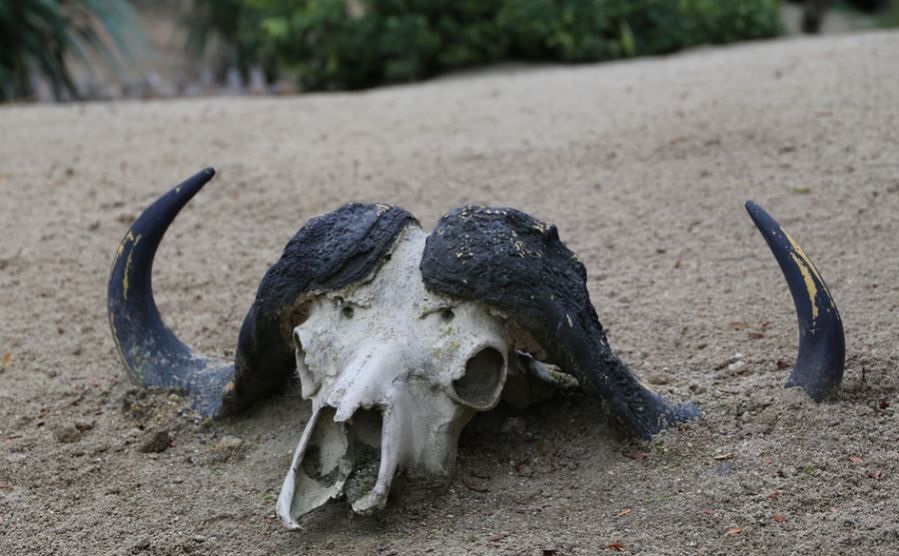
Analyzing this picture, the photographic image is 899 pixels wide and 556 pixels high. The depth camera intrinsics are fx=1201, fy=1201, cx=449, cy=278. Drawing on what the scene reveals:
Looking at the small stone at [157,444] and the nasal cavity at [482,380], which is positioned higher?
the nasal cavity at [482,380]

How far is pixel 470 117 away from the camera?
6.16 m

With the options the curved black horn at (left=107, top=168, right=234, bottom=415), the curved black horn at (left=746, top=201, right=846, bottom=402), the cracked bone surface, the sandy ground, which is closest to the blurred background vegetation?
the sandy ground

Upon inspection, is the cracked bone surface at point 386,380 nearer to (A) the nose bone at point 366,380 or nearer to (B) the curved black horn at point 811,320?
(A) the nose bone at point 366,380

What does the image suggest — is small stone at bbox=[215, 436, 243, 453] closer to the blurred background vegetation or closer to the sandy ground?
the sandy ground

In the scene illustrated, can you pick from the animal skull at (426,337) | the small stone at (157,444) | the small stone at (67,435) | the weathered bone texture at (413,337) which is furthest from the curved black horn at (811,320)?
the small stone at (67,435)

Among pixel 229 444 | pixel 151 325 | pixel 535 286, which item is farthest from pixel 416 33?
pixel 535 286

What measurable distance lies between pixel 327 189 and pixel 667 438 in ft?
8.84

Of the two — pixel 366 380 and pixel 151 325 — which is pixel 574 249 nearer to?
pixel 151 325

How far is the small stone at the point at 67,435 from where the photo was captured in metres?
3.28

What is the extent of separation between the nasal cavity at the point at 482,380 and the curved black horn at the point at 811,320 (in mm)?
737

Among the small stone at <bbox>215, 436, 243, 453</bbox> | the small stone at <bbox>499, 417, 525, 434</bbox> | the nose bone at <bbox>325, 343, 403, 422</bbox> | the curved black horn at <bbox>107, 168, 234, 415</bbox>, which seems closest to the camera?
the nose bone at <bbox>325, 343, 403, 422</bbox>

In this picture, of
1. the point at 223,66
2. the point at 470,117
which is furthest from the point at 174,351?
the point at 223,66

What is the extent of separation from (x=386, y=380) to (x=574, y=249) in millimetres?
1961

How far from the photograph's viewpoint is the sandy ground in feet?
8.86
